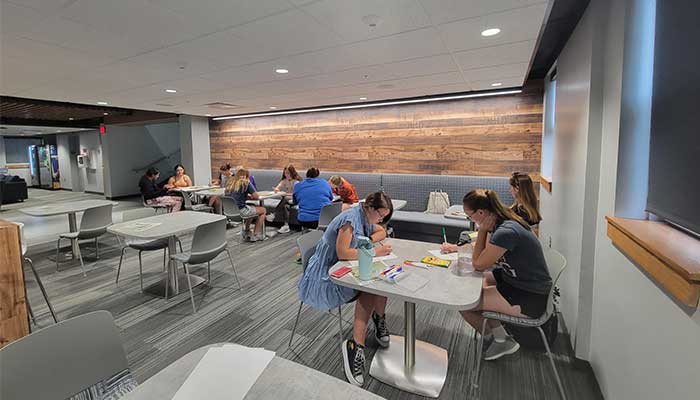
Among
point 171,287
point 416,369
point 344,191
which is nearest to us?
point 416,369

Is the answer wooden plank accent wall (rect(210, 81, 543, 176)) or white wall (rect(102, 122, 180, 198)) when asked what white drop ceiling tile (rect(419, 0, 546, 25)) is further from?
white wall (rect(102, 122, 180, 198))

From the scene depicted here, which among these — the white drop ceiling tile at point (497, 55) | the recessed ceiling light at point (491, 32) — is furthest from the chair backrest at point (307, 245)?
the white drop ceiling tile at point (497, 55)

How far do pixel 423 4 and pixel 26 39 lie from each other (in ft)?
10.6

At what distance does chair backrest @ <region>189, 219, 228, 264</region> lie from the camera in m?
3.11

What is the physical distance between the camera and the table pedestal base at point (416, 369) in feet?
6.68

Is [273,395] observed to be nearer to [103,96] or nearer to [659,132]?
Result: [659,132]

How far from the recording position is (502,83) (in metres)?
4.68

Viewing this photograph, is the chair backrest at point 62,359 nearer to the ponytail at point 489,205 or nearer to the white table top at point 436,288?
the white table top at point 436,288

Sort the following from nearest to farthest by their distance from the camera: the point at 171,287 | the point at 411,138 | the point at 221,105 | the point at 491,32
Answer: the point at 491,32
the point at 171,287
the point at 411,138
the point at 221,105

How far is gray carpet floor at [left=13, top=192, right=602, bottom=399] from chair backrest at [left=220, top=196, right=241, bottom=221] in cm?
90

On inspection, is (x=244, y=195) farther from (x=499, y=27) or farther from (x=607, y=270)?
(x=607, y=270)

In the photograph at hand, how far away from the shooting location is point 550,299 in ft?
6.44

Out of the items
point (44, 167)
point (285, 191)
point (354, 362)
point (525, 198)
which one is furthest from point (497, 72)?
point (44, 167)

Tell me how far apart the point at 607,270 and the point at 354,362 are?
1623mm
